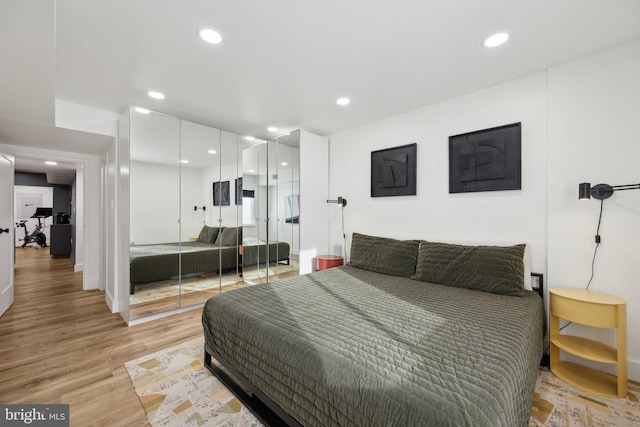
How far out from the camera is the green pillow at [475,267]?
2.23m

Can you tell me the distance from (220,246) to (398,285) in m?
2.72

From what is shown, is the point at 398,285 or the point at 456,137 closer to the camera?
the point at 398,285

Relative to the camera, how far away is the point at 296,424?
1388 mm

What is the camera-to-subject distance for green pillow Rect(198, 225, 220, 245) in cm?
381

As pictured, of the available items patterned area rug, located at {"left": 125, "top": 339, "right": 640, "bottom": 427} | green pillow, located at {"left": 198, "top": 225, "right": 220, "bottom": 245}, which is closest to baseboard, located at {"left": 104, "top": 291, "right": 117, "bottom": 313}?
green pillow, located at {"left": 198, "top": 225, "right": 220, "bottom": 245}

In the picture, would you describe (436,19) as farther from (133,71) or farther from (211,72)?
(133,71)

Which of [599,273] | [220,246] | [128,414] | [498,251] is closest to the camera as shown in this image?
[128,414]

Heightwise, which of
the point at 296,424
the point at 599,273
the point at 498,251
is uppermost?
the point at 498,251

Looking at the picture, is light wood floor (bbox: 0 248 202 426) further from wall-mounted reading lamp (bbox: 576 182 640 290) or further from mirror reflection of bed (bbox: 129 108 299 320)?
wall-mounted reading lamp (bbox: 576 182 640 290)

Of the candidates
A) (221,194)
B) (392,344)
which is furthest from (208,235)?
(392,344)

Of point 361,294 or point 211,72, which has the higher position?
point 211,72

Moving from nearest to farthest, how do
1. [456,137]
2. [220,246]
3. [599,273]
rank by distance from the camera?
[599,273] < [456,137] < [220,246]

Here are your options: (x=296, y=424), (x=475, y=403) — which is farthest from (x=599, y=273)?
(x=296, y=424)

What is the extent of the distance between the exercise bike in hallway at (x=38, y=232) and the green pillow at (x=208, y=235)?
9.52 metres
